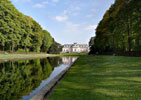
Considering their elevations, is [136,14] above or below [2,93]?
above

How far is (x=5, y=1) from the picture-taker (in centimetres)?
2958

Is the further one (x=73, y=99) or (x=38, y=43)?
(x=38, y=43)

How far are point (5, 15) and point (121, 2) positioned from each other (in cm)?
2766

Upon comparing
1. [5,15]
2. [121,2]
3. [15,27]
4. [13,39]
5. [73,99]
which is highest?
[121,2]

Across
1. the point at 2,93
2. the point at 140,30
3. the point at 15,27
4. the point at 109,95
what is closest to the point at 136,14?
the point at 140,30

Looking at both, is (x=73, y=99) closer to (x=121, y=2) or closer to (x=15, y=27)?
(x=121, y=2)

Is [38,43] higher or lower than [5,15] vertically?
lower

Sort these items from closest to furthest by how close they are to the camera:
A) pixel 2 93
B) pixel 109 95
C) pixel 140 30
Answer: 1. pixel 109 95
2. pixel 2 93
3. pixel 140 30

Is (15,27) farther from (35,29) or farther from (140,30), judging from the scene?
(140,30)

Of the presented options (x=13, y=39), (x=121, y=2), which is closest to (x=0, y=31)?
(x=13, y=39)

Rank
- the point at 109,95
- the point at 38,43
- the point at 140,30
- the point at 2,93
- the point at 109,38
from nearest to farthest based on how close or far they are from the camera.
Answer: the point at 109,95 → the point at 2,93 → the point at 140,30 → the point at 109,38 → the point at 38,43

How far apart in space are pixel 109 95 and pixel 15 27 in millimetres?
31989

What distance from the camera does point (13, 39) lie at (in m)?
30.1

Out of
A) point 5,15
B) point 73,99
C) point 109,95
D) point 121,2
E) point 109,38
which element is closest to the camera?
point 73,99
